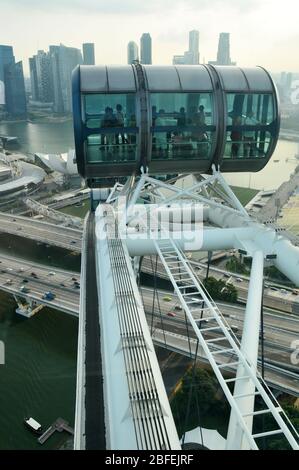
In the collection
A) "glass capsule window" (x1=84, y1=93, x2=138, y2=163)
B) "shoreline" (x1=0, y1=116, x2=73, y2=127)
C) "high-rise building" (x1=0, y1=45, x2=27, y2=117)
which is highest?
"high-rise building" (x1=0, y1=45, x2=27, y2=117)

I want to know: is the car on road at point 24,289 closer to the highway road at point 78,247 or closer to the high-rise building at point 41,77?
the highway road at point 78,247

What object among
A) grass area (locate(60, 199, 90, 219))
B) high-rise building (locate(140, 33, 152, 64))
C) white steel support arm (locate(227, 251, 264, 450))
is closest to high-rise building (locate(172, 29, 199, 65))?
high-rise building (locate(140, 33, 152, 64))

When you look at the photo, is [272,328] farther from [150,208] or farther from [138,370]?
[138,370]

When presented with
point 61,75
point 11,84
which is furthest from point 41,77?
point 11,84

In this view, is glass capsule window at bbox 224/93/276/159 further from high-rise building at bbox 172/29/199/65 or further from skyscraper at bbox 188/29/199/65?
skyscraper at bbox 188/29/199/65

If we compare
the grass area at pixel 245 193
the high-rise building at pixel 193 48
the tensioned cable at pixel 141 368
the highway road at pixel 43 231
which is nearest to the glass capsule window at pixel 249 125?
the tensioned cable at pixel 141 368
